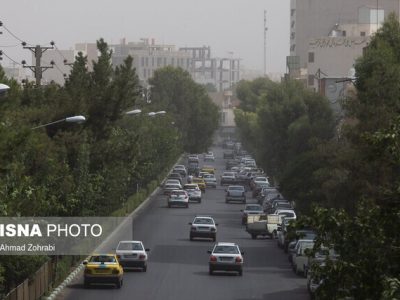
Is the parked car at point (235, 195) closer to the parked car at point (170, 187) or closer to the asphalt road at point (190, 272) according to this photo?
the parked car at point (170, 187)

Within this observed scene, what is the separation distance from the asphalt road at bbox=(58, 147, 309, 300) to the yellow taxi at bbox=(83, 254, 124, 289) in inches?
13.6

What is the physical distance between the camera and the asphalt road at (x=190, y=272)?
4466 cm

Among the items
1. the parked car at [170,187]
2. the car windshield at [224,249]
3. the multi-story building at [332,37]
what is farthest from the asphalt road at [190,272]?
the parked car at [170,187]

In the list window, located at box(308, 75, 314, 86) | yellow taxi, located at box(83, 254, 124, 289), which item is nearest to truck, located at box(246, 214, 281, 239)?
yellow taxi, located at box(83, 254, 124, 289)

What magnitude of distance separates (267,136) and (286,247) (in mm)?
42226

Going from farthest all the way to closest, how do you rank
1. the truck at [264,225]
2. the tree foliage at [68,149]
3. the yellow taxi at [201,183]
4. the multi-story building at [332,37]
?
the multi-story building at [332,37] → the yellow taxi at [201,183] → the truck at [264,225] → the tree foliage at [68,149]

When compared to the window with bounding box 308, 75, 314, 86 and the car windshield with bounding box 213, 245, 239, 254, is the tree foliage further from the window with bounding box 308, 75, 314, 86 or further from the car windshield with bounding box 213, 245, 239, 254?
the window with bounding box 308, 75, 314, 86

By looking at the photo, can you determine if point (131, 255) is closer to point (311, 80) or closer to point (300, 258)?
point (300, 258)

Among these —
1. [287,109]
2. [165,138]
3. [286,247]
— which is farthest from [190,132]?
[286,247]

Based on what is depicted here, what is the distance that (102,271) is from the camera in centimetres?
4603

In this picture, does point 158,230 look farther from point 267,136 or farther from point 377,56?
point 267,136

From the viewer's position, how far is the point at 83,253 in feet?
179

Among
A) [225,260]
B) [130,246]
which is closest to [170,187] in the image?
[130,246]

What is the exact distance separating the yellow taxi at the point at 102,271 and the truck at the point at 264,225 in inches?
1002
